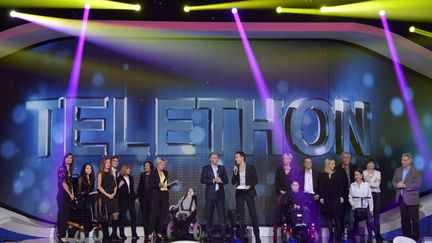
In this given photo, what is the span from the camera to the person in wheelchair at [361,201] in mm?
11586

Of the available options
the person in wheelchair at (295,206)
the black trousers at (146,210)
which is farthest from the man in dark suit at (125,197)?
the person in wheelchair at (295,206)

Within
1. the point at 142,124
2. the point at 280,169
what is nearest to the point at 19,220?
the point at 142,124

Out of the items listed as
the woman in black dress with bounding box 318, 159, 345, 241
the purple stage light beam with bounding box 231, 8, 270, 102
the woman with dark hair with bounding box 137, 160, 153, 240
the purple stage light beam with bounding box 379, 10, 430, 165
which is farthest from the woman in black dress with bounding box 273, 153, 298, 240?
the purple stage light beam with bounding box 379, 10, 430, 165

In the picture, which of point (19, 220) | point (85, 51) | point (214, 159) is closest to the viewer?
point (214, 159)

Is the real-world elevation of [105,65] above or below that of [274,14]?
below

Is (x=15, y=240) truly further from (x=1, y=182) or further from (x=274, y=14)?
(x=274, y=14)

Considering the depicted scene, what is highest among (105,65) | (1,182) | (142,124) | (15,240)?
(105,65)

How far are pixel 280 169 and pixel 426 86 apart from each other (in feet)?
14.2

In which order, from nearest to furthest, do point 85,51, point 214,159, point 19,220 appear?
point 214,159, point 19,220, point 85,51

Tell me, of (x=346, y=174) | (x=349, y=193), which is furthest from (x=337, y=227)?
(x=346, y=174)

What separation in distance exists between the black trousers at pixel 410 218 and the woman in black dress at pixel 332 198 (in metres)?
1.09

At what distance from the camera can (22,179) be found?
1363 cm

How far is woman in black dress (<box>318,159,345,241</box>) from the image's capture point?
11645mm

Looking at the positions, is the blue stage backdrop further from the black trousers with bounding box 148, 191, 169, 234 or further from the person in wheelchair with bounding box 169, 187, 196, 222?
the black trousers with bounding box 148, 191, 169, 234
